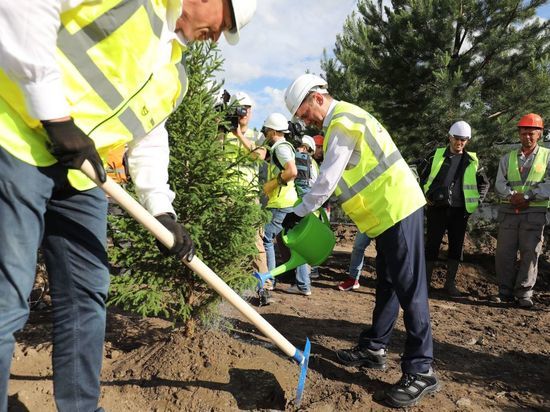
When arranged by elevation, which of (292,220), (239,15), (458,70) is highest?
(458,70)

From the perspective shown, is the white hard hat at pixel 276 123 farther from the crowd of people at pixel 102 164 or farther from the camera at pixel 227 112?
the crowd of people at pixel 102 164

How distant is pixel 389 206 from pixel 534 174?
3.57 metres

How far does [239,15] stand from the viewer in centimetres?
202

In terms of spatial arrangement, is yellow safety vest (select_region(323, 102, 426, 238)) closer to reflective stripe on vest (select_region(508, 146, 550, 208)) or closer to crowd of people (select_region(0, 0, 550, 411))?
crowd of people (select_region(0, 0, 550, 411))

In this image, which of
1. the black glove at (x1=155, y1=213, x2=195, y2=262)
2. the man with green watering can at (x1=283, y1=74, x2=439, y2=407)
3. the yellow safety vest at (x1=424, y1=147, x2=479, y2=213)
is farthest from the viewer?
the yellow safety vest at (x1=424, y1=147, x2=479, y2=213)

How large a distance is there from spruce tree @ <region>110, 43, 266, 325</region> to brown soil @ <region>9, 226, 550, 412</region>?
14.6 inches

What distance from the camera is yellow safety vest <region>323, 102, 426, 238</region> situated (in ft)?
9.73

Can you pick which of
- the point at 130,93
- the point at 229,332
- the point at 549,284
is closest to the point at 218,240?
the point at 229,332

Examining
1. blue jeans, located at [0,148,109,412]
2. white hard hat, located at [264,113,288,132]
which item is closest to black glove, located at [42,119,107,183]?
blue jeans, located at [0,148,109,412]

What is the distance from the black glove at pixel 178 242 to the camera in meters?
2.19

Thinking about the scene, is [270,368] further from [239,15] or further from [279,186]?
[279,186]

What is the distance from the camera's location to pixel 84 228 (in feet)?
6.65

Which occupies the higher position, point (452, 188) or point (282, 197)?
point (452, 188)

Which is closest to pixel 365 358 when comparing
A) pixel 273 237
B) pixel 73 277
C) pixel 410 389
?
pixel 410 389
